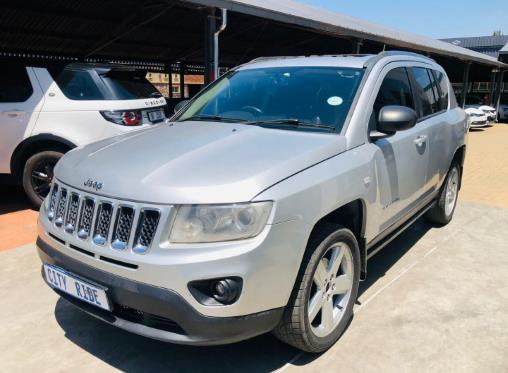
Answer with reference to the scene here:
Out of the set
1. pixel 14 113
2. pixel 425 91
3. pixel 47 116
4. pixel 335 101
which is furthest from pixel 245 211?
pixel 14 113

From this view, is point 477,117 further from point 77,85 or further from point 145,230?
point 145,230

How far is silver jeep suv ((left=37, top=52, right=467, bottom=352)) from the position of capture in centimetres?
218

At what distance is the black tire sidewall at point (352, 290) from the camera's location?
247 centimetres

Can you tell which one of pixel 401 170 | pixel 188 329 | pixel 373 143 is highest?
pixel 373 143

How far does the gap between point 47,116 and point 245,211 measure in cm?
432

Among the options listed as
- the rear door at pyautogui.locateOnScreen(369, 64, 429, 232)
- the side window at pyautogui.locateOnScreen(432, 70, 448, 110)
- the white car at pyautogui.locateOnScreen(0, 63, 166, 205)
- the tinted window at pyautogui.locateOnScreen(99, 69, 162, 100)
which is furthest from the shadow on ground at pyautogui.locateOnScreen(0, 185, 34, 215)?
the side window at pyautogui.locateOnScreen(432, 70, 448, 110)

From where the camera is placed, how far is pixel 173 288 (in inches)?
84.5

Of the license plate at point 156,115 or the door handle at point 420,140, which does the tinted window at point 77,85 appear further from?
the door handle at point 420,140

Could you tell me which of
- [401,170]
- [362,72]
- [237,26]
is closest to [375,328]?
[401,170]

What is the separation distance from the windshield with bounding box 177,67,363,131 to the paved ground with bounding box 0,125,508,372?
56.1 inches

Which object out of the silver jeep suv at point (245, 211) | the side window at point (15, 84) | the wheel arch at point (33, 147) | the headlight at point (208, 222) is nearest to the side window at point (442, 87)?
the silver jeep suv at point (245, 211)

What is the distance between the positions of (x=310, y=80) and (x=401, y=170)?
98 centimetres

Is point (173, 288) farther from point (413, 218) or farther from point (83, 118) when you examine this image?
point (83, 118)

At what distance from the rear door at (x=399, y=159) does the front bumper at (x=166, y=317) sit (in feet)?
4.59
